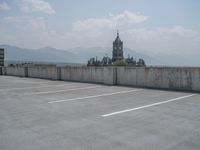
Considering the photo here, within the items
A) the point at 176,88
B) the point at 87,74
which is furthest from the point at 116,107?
the point at 87,74

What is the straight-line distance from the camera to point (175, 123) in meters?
5.91

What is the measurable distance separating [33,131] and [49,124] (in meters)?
0.65

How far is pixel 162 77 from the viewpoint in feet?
47.4

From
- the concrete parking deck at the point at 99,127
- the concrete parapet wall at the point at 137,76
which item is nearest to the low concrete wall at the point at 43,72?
the concrete parapet wall at the point at 137,76

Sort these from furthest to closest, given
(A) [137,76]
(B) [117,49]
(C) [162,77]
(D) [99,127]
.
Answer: (B) [117,49]
(A) [137,76]
(C) [162,77]
(D) [99,127]

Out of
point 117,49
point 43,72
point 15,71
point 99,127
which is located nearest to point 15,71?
point 15,71

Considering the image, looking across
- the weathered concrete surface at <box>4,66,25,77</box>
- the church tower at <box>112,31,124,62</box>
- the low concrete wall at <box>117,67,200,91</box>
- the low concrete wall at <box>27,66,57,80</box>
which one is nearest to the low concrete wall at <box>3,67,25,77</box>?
the weathered concrete surface at <box>4,66,25,77</box>

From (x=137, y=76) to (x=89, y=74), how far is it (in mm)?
5082

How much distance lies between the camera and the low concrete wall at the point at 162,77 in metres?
13.1

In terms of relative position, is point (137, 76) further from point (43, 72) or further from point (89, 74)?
point (43, 72)

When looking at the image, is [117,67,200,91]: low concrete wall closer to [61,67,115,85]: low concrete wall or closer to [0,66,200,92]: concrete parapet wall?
[0,66,200,92]: concrete parapet wall

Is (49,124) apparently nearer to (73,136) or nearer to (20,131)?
(20,131)

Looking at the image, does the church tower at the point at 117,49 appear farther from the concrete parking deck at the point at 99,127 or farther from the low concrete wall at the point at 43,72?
Answer: the concrete parking deck at the point at 99,127

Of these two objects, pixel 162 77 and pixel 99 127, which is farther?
pixel 162 77
